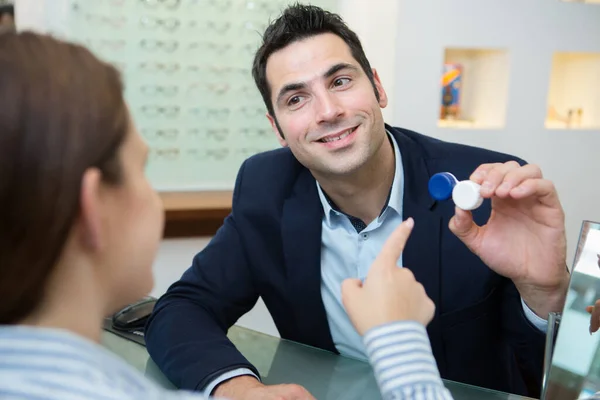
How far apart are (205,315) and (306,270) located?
0.27 metres

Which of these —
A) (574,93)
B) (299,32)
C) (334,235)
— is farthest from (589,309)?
(574,93)

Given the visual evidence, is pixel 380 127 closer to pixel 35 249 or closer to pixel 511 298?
pixel 511 298

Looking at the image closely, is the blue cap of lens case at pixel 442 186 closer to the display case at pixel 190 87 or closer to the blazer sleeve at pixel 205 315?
the blazer sleeve at pixel 205 315

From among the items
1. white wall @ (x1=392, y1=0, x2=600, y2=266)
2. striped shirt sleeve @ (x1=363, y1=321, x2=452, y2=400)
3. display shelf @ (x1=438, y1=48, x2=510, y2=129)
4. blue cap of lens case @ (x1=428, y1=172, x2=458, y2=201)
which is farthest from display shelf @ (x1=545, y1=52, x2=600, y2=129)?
striped shirt sleeve @ (x1=363, y1=321, x2=452, y2=400)

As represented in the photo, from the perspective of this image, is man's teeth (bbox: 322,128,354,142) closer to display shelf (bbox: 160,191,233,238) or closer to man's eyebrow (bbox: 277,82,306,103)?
man's eyebrow (bbox: 277,82,306,103)

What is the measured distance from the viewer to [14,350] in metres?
0.60

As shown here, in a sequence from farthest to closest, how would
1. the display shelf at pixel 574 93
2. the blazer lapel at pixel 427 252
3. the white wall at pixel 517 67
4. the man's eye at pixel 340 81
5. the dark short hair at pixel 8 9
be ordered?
the display shelf at pixel 574 93, the white wall at pixel 517 67, the dark short hair at pixel 8 9, the man's eye at pixel 340 81, the blazer lapel at pixel 427 252

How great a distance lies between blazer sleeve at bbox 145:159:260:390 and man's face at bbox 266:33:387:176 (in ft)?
0.84

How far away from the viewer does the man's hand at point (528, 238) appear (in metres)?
1.14

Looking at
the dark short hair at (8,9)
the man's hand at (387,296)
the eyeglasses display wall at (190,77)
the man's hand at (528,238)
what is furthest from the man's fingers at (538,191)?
the dark short hair at (8,9)

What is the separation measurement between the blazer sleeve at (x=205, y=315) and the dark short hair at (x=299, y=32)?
12.6 inches

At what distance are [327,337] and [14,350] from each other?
0.98 m

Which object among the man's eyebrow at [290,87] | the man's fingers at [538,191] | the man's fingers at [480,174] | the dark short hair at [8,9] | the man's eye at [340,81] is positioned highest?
the dark short hair at [8,9]

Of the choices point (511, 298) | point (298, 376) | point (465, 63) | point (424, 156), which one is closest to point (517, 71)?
point (465, 63)
